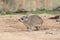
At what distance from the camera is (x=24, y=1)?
19.7 metres

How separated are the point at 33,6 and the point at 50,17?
351cm

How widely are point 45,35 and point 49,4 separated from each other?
1012 centimetres

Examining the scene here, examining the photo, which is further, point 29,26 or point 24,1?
point 24,1

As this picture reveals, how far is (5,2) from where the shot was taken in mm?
19422

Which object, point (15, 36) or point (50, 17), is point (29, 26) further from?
point (50, 17)

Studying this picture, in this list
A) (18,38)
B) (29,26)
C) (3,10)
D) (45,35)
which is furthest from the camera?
(3,10)

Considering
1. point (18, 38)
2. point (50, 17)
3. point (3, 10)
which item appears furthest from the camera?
point (3, 10)

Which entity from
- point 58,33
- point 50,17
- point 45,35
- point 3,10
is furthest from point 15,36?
point 3,10

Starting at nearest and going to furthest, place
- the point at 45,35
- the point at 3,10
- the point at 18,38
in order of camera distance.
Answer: the point at 18,38 < the point at 45,35 < the point at 3,10

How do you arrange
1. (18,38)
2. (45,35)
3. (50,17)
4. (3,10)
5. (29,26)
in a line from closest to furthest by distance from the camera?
(18,38) < (45,35) < (29,26) < (50,17) < (3,10)

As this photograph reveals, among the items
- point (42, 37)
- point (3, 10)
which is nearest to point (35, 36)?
point (42, 37)

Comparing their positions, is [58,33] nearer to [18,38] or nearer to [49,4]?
[18,38]

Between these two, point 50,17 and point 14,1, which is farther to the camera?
point 14,1

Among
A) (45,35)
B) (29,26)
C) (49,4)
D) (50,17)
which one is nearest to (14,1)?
(49,4)
